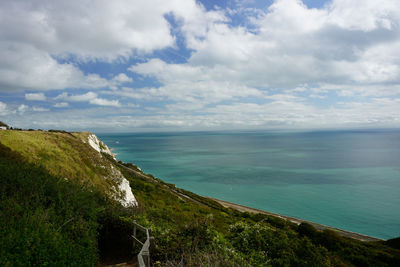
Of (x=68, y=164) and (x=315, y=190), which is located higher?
(x=68, y=164)

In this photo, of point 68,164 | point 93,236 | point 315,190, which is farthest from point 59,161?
point 315,190

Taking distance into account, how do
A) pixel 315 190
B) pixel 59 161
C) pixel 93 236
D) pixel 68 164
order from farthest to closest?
pixel 315 190 < pixel 68 164 < pixel 59 161 < pixel 93 236

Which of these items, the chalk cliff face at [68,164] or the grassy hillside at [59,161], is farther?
the chalk cliff face at [68,164]

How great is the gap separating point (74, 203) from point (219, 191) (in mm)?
54977

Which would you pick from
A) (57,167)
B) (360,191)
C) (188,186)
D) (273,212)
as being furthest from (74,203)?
(360,191)

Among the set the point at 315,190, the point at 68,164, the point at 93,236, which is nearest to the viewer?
the point at 93,236

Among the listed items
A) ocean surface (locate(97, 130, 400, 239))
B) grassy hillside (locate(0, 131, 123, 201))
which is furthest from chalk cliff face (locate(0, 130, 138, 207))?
ocean surface (locate(97, 130, 400, 239))

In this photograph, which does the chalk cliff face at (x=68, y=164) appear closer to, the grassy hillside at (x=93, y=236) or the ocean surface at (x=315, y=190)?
the grassy hillside at (x=93, y=236)

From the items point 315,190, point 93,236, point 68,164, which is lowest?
point 315,190

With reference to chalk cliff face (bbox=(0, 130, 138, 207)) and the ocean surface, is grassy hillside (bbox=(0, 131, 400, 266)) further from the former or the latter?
the ocean surface

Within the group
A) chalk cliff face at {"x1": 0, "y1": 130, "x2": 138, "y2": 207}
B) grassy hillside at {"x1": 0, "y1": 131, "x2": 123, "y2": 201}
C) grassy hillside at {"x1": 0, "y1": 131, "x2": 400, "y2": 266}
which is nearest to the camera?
grassy hillside at {"x1": 0, "y1": 131, "x2": 400, "y2": 266}

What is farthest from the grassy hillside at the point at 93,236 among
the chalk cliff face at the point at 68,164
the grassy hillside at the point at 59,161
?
the grassy hillside at the point at 59,161

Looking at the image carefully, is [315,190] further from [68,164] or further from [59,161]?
[59,161]

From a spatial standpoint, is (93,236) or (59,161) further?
(59,161)
